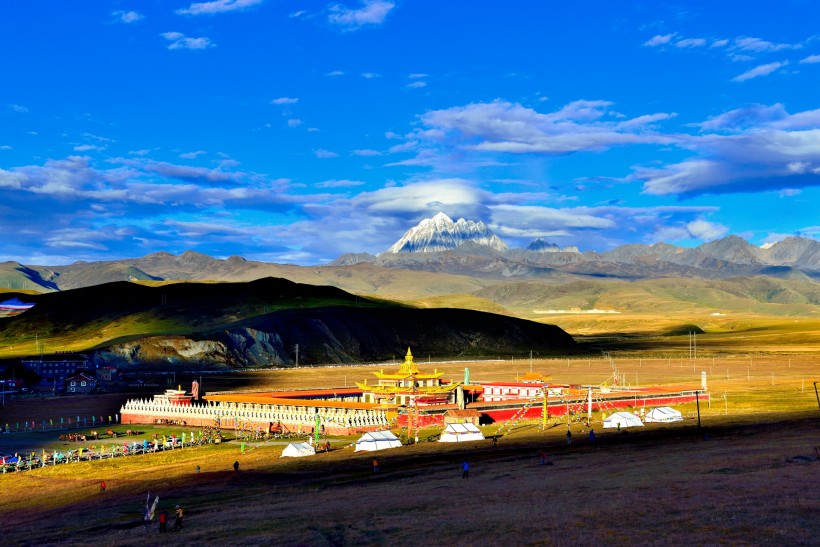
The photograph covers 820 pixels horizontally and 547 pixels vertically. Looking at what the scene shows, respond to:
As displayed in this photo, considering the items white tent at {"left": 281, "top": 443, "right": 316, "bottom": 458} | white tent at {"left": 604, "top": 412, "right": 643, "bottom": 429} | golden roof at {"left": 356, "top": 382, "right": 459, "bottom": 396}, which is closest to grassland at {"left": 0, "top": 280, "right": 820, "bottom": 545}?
white tent at {"left": 281, "top": 443, "right": 316, "bottom": 458}

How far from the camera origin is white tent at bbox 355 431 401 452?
70.6 meters

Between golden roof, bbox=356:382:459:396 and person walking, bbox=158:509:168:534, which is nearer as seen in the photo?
person walking, bbox=158:509:168:534

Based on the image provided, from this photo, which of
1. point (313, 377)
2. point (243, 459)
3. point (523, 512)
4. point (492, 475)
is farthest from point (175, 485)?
point (313, 377)

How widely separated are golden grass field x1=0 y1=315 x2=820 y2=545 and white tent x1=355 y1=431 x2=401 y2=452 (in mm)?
1557

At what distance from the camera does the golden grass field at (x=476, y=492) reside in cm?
3606

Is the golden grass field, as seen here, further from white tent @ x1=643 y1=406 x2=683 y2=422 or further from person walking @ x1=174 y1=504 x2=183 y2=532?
white tent @ x1=643 y1=406 x2=683 y2=422

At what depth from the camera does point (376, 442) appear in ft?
232

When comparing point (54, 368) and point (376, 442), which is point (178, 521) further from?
point (54, 368)

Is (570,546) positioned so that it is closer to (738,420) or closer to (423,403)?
(738,420)

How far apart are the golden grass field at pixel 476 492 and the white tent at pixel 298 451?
3.17ft

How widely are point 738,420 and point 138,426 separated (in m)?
62.5

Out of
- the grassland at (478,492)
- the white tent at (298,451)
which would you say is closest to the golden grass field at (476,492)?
the grassland at (478,492)

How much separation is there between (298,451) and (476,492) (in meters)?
24.4

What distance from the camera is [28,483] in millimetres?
62625
